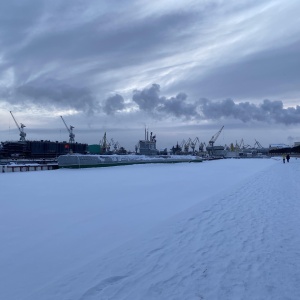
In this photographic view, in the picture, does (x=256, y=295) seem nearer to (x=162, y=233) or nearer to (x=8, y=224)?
(x=162, y=233)

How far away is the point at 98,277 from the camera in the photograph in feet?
18.5

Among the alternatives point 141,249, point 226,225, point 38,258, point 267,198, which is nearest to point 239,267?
point 141,249

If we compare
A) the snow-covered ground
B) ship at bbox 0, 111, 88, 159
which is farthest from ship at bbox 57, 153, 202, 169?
ship at bbox 0, 111, 88, 159

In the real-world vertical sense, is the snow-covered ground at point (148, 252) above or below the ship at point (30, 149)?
below

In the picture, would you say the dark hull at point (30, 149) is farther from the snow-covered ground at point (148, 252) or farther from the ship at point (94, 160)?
the snow-covered ground at point (148, 252)

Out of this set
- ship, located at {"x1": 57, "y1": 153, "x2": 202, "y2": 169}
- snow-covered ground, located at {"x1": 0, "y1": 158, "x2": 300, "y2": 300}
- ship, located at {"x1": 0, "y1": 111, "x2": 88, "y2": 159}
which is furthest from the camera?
ship, located at {"x1": 0, "y1": 111, "x2": 88, "y2": 159}

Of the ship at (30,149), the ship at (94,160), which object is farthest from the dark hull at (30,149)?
the ship at (94,160)

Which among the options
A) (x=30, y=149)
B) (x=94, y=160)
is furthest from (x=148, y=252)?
(x=30, y=149)

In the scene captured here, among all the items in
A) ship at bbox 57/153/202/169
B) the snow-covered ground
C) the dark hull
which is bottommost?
the snow-covered ground

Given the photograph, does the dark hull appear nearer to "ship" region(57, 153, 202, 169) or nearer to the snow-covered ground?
"ship" region(57, 153, 202, 169)

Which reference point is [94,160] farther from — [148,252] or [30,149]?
[30,149]

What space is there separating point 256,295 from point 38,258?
14.5 feet

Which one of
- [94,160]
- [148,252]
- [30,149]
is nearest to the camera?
[148,252]

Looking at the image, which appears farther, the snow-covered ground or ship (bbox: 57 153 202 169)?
ship (bbox: 57 153 202 169)
